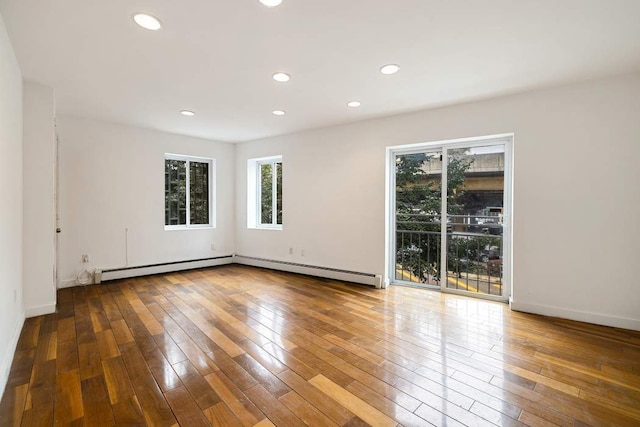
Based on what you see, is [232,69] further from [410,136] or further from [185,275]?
[185,275]

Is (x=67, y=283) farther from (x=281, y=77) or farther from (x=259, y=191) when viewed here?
(x=281, y=77)

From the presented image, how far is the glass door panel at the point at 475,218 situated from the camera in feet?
12.3

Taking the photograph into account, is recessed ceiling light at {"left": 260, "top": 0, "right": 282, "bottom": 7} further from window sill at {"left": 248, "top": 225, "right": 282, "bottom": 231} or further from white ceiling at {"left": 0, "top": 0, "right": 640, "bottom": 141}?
window sill at {"left": 248, "top": 225, "right": 282, "bottom": 231}

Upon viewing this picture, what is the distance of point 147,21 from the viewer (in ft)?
6.72

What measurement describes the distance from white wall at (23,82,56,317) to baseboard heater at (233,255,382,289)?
10.0 ft

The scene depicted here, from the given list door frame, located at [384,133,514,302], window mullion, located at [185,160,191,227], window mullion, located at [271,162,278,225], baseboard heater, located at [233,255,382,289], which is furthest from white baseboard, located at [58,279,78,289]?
door frame, located at [384,133,514,302]

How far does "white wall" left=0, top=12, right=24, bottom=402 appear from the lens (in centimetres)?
210

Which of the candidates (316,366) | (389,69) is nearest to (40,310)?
(316,366)

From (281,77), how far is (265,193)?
10.8 ft

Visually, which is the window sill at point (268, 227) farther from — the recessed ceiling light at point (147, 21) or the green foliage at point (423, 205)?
the recessed ceiling light at point (147, 21)

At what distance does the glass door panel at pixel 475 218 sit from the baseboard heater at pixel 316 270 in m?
1.05

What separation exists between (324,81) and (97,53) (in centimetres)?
197

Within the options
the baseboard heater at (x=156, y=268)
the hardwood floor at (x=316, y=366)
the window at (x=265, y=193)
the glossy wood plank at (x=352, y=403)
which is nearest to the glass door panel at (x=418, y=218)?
the hardwood floor at (x=316, y=366)

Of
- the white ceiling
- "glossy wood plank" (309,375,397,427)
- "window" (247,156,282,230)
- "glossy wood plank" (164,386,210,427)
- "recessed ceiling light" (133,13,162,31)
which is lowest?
"glossy wood plank" (164,386,210,427)
